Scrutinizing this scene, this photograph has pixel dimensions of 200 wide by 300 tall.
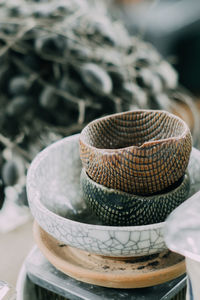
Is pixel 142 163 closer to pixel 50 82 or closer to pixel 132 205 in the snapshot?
pixel 132 205

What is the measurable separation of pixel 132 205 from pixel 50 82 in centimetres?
20

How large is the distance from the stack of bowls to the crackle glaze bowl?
0.02 meters

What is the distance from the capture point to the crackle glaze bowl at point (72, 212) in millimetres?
264

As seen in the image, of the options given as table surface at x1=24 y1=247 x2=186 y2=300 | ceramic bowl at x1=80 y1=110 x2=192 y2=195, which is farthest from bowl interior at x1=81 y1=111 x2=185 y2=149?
table surface at x1=24 y1=247 x2=186 y2=300

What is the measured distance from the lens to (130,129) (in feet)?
1.17

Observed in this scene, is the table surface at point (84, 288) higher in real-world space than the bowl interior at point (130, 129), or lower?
lower

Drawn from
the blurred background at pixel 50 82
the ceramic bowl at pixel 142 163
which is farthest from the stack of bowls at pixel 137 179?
the blurred background at pixel 50 82

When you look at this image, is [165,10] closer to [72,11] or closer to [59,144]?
[72,11]

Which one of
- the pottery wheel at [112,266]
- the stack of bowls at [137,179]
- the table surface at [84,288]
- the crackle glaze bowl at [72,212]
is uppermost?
the stack of bowls at [137,179]

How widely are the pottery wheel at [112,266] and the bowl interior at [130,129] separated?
93 mm

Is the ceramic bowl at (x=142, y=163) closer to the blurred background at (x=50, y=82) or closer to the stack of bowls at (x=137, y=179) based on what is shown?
the stack of bowls at (x=137, y=179)

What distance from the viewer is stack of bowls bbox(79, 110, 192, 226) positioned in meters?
0.28

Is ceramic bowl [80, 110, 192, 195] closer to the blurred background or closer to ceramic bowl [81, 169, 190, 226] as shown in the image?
ceramic bowl [81, 169, 190, 226]

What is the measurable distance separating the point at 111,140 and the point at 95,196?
0.23 feet
